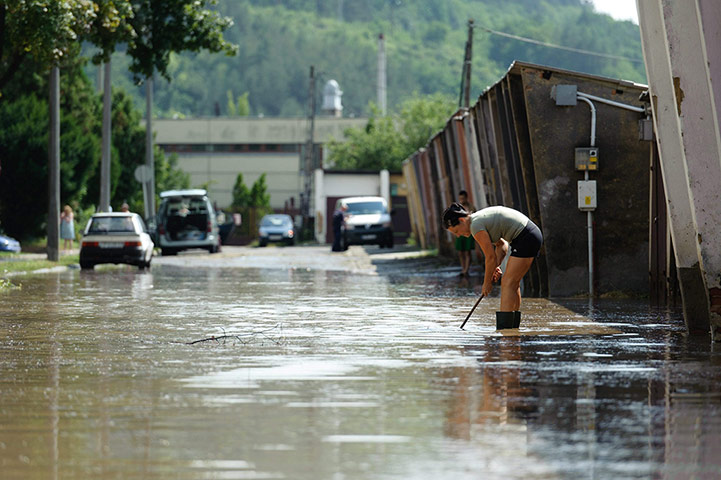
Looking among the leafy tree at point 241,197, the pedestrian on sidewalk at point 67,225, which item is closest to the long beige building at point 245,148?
the leafy tree at point 241,197

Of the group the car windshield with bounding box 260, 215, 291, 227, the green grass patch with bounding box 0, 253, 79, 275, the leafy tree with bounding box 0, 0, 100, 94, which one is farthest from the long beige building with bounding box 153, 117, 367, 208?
the leafy tree with bounding box 0, 0, 100, 94

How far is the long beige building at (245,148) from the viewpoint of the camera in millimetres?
101375

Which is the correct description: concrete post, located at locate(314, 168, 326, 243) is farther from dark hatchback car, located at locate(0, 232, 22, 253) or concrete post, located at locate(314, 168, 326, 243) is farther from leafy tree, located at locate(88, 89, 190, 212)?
dark hatchback car, located at locate(0, 232, 22, 253)

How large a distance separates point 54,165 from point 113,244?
294 cm

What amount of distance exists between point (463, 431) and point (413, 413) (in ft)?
2.33

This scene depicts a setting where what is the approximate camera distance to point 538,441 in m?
7.21

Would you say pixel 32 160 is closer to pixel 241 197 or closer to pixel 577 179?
pixel 577 179

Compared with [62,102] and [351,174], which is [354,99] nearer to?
[351,174]

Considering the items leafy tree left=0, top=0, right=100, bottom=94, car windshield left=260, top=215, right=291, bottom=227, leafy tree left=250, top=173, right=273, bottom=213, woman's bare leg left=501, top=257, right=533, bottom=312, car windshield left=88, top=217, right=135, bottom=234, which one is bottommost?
woman's bare leg left=501, top=257, right=533, bottom=312

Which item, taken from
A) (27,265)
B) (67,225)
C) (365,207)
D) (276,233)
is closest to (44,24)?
(27,265)

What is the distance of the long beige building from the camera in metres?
101

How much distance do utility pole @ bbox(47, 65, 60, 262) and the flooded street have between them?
15888 mm

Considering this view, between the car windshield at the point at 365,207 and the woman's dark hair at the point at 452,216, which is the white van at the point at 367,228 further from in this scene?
the woman's dark hair at the point at 452,216

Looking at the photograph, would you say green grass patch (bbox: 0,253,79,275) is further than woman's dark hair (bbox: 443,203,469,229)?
Yes
